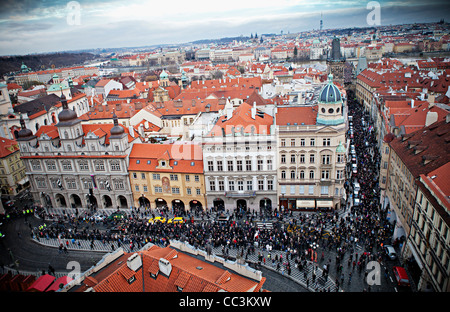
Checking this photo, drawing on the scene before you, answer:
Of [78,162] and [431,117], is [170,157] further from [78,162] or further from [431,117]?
[431,117]

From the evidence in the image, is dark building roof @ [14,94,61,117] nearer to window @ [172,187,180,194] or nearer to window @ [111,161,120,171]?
window @ [111,161,120,171]

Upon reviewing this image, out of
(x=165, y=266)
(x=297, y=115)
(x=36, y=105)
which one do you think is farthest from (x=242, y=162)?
(x=36, y=105)

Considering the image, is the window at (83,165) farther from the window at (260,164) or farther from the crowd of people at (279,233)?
the window at (260,164)

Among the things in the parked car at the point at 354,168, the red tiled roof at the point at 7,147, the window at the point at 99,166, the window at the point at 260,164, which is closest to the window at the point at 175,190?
the window at the point at 99,166

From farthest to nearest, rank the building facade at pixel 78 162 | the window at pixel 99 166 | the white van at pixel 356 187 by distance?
the window at pixel 99 166, the building facade at pixel 78 162, the white van at pixel 356 187

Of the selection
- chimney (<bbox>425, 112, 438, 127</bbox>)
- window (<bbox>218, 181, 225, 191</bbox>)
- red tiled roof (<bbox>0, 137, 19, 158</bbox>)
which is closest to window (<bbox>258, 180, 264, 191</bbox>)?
window (<bbox>218, 181, 225, 191</bbox>)

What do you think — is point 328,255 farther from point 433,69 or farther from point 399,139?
point 433,69

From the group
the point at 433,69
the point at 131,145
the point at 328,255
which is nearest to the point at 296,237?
the point at 328,255
